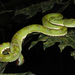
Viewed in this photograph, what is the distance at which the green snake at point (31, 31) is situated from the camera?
1.74 metres

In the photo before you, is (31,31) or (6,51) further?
(31,31)

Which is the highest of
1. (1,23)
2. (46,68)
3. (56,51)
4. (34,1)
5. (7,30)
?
(34,1)

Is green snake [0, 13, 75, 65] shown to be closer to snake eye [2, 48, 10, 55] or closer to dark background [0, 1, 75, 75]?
snake eye [2, 48, 10, 55]

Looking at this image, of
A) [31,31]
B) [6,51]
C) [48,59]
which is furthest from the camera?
[48,59]

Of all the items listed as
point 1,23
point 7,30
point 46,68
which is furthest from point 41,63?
point 1,23

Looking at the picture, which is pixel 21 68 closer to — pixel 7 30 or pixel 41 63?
pixel 41 63

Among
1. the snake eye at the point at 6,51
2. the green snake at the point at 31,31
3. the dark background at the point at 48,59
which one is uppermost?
the green snake at the point at 31,31

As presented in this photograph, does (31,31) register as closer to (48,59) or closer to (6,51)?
(6,51)

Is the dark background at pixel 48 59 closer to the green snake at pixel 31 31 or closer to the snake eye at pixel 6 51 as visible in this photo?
the green snake at pixel 31 31

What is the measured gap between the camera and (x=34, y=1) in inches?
95.8

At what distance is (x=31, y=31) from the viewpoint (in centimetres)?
198

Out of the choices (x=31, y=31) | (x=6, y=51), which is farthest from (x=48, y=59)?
(x=6, y=51)

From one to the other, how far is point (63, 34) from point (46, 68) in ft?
3.53

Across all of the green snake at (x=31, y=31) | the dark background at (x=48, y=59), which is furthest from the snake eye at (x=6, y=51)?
the dark background at (x=48, y=59)
